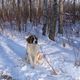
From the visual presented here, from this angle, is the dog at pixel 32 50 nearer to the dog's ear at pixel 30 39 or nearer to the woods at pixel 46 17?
the dog's ear at pixel 30 39

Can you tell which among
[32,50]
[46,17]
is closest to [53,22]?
[46,17]

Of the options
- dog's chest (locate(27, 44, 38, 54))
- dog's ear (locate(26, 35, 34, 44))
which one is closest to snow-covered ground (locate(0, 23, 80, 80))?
dog's chest (locate(27, 44, 38, 54))

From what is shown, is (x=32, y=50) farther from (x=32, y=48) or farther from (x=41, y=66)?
(x=41, y=66)

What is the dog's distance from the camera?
5917mm

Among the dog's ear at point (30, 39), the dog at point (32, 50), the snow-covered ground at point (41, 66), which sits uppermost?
the dog's ear at point (30, 39)

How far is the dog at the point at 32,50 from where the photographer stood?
5.92 m

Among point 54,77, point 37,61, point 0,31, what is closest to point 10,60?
point 37,61

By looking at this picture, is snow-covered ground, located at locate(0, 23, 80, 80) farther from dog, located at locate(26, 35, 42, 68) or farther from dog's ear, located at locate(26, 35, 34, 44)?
dog's ear, located at locate(26, 35, 34, 44)

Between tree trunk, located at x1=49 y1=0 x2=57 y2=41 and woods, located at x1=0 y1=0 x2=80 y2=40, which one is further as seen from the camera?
woods, located at x1=0 y1=0 x2=80 y2=40

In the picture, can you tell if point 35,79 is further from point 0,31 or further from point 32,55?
point 0,31

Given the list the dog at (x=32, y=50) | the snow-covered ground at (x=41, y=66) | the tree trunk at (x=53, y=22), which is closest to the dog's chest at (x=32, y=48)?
the dog at (x=32, y=50)

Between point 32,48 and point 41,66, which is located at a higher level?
point 32,48

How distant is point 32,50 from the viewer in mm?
6043

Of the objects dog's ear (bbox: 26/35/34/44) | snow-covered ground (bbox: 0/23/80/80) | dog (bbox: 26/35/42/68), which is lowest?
snow-covered ground (bbox: 0/23/80/80)
